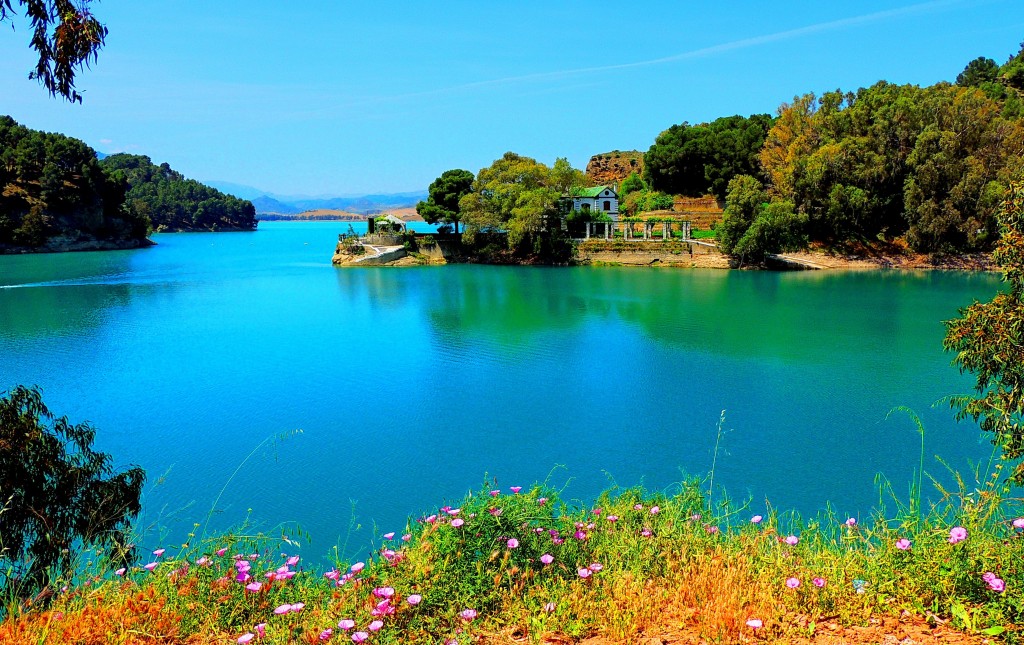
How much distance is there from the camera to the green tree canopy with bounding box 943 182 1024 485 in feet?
21.1

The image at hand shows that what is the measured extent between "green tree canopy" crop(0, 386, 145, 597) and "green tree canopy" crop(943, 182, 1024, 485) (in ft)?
24.7

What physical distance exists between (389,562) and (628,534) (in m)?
1.91

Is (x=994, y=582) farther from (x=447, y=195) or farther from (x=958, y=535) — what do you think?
(x=447, y=195)

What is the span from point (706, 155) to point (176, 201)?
110919mm

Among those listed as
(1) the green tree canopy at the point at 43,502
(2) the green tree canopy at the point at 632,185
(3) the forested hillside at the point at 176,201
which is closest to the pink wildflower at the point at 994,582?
(1) the green tree canopy at the point at 43,502

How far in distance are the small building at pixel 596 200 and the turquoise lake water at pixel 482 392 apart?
1757 cm

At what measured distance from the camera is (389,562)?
17.0 feet

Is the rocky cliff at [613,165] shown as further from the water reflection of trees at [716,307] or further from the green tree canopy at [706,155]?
the water reflection of trees at [716,307]

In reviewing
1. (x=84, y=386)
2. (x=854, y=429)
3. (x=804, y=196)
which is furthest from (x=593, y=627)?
(x=804, y=196)

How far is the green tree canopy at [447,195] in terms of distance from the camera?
5338 cm

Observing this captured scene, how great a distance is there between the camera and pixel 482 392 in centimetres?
1673

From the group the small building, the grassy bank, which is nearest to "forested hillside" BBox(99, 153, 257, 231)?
the small building

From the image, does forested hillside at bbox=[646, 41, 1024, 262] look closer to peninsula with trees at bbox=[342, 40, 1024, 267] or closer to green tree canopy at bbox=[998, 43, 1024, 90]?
peninsula with trees at bbox=[342, 40, 1024, 267]

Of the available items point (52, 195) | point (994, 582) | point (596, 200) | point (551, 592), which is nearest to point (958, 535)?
point (994, 582)
